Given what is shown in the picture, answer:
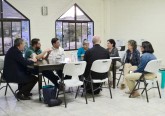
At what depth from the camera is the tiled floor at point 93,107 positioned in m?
3.89

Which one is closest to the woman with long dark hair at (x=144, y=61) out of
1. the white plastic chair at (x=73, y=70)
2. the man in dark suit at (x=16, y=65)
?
the white plastic chair at (x=73, y=70)

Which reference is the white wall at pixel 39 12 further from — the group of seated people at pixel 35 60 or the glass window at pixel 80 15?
the group of seated people at pixel 35 60

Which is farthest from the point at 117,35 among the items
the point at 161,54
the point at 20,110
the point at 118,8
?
the point at 20,110

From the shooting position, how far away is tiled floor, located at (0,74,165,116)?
3895 mm

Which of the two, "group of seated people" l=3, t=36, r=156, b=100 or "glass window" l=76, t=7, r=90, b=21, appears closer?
"group of seated people" l=3, t=36, r=156, b=100

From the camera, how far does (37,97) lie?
15.9ft

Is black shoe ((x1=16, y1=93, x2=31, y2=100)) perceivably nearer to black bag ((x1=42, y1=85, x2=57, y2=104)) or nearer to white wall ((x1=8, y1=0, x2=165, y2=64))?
black bag ((x1=42, y1=85, x2=57, y2=104))

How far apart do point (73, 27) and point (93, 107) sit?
207 inches

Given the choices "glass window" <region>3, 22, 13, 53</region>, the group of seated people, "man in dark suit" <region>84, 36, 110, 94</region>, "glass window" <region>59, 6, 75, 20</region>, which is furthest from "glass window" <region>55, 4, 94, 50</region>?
"man in dark suit" <region>84, 36, 110, 94</region>

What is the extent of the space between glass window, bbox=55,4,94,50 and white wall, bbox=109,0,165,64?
1002mm

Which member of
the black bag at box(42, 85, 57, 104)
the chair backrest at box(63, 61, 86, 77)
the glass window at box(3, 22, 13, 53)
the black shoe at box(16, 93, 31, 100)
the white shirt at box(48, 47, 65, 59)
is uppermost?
the glass window at box(3, 22, 13, 53)

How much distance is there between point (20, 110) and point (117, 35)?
632 cm

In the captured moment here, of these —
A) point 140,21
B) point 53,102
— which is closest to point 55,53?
point 53,102

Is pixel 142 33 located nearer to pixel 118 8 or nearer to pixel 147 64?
pixel 118 8
